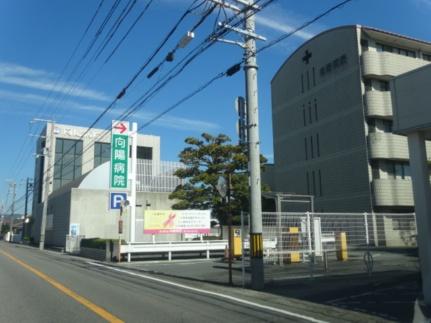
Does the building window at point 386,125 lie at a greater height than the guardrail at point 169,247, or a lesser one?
greater

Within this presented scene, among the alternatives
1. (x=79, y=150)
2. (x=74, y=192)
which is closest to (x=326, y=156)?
(x=74, y=192)

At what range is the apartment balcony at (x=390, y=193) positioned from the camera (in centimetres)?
3328

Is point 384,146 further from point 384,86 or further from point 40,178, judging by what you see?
point 40,178

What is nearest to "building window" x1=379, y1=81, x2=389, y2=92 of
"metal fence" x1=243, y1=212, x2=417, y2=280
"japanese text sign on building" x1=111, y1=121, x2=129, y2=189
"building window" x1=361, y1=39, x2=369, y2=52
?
"building window" x1=361, y1=39, x2=369, y2=52

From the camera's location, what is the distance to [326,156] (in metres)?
38.5

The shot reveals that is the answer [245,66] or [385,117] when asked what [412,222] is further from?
[385,117]

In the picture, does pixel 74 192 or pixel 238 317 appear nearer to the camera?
pixel 238 317

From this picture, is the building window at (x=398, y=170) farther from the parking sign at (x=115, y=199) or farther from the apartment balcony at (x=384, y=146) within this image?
the parking sign at (x=115, y=199)

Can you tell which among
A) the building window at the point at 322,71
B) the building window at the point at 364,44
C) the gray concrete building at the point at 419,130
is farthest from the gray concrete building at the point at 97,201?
the gray concrete building at the point at 419,130

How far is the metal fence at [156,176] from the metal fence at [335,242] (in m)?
26.3

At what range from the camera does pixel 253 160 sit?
1425 centimetres

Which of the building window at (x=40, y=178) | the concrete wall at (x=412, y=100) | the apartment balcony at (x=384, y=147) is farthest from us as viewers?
the building window at (x=40, y=178)

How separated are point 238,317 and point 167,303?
203 cm

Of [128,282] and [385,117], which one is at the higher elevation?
[385,117]
